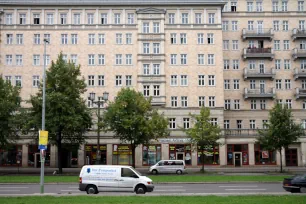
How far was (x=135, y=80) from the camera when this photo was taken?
57.6 m

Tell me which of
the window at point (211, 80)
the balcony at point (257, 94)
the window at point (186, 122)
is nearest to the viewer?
the window at point (186, 122)

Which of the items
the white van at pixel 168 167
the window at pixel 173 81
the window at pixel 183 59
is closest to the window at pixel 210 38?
the window at pixel 183 59

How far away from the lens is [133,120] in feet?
143

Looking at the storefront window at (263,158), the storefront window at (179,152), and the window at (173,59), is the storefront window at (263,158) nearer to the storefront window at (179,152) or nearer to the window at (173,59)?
the storefront window at (179,152)

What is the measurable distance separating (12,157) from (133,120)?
23.1 metres

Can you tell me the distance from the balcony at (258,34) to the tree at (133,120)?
22932 mm

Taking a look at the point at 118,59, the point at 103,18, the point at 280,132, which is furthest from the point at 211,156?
the point at 103,18

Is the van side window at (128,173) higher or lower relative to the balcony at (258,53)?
lower

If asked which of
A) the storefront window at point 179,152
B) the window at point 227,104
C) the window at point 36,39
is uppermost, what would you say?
the window at point 36,39

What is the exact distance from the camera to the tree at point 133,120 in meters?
43.6

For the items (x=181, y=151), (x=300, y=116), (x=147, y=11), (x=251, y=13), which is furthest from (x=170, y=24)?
(x=300, y=116)

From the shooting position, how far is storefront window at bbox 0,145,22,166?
56.2 meters

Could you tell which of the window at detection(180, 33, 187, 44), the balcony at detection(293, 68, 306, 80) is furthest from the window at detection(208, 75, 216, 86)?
the balcony at detection(293, 68, 306, 80)

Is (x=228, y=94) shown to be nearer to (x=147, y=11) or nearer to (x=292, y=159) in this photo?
(x=292, y=159)
